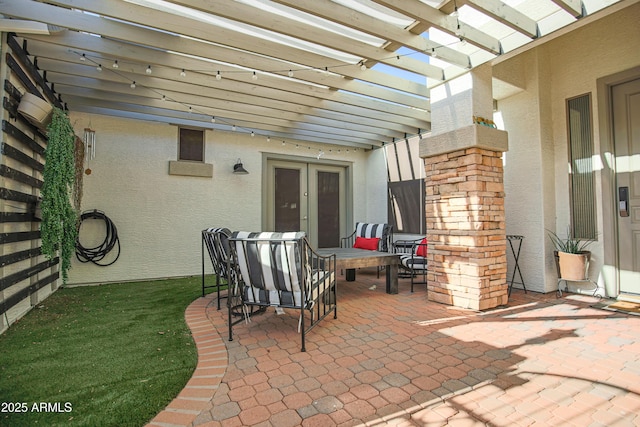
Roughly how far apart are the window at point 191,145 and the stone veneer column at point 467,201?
13.5 feet

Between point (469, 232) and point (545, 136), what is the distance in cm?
207

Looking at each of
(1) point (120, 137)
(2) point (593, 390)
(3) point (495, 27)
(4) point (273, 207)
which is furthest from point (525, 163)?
(1) point (120, 137)

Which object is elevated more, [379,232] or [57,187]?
[57,187]

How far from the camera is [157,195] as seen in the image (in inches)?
218

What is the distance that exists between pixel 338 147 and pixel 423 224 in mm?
2632

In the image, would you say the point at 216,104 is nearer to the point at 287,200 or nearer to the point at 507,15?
the point at 287,200

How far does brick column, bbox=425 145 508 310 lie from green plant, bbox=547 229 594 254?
3.75ft

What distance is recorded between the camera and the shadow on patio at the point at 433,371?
5.47 ft

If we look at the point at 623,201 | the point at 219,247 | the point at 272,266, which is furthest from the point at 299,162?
the point at 623,201

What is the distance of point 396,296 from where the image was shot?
421cm

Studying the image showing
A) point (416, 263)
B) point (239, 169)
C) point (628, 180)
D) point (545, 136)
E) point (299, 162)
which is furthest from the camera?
point (299, 162)

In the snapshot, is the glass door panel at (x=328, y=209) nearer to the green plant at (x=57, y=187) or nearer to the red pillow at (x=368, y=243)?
the red pillow at (x=368, y=243)

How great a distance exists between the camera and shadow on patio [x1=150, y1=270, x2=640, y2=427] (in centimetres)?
167

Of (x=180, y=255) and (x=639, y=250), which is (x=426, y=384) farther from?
(x=180, y=255)
